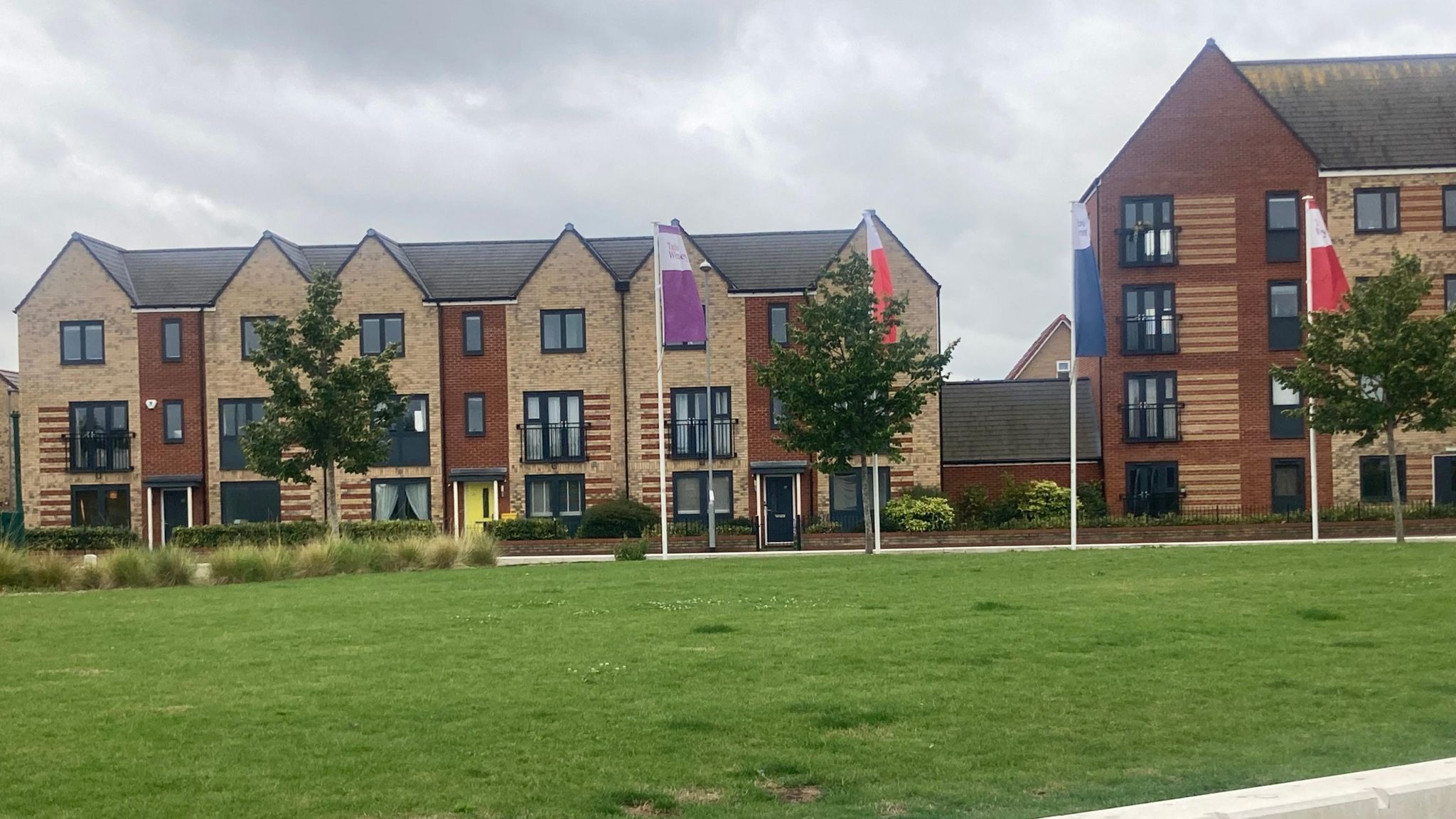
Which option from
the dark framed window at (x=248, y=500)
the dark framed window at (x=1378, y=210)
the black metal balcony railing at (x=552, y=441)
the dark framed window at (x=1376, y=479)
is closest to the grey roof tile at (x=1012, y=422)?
the dark framed window at (x=1376, y=479)

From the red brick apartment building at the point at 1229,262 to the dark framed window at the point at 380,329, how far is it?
23.6 metres

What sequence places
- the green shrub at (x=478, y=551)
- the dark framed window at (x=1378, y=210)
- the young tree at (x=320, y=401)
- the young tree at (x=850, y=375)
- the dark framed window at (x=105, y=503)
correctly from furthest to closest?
the dark framed window at (x=105, y=503) → the dark framed window at (x=1378, y=210) → the young tree at (x=320, y=401) → the young tree at (x=850, y=375) → the green shrub at (x=478, y=551)

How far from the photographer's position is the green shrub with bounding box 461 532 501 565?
97.9 ft

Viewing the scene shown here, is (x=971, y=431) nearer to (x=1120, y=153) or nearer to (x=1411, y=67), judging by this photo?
(x=1120, y=153)

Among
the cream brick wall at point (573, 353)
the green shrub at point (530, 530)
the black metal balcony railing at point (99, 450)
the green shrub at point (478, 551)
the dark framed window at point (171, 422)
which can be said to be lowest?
the green shrub at point (530, 530)

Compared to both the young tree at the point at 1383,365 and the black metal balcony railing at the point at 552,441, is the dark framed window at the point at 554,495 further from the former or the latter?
the young tree at the point at 1383,365

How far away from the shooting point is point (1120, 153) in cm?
4334

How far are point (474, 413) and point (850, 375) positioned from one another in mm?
18921

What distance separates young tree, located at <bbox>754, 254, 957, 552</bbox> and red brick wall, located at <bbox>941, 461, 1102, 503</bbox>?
1207 cm

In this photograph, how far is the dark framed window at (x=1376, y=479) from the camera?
4228cm

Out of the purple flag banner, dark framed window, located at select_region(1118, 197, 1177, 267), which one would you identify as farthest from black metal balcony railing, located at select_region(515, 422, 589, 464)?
dark framed window, located at select_region(1118, 197, 1177, 267)

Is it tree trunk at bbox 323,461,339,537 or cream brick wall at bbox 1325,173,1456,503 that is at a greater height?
cream brick wall at bbox 1325,173,1456,503

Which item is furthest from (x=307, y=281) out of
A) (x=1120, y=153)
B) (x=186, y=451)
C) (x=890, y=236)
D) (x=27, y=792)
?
(x=27, y=792)

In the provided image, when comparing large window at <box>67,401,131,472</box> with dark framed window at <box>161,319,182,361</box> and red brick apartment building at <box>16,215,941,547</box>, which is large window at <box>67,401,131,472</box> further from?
dark framed window at <box>161,319,182,361</box>
